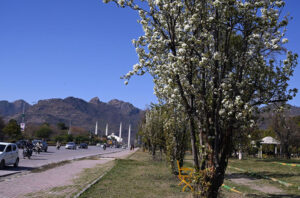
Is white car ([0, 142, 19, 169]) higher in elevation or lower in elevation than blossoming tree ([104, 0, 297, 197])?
lower

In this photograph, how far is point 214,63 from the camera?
746cm

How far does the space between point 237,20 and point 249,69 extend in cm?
114

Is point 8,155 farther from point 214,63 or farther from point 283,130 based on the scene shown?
point 283,130

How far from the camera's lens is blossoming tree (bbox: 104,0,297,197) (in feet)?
23.9

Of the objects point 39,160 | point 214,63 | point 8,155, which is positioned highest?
point 214,63

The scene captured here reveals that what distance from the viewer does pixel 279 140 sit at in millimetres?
43969

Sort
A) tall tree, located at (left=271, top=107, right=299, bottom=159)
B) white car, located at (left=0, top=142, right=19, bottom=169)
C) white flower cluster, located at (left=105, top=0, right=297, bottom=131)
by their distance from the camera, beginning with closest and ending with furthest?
white flower cluster, located at (left=105, top=0, right=297, bottom=131) < white car, located at (left=0, top=142, right=19, bottom=169) < tall tree, located at (left=271, top=107, right=299, bottom=159)

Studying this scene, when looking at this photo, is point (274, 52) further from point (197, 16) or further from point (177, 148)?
point (177, 148)

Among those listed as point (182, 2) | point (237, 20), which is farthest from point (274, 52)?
point (182, 2)

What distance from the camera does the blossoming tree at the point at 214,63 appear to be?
727 cm

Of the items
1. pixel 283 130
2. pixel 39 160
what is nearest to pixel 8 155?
pixel 39 160

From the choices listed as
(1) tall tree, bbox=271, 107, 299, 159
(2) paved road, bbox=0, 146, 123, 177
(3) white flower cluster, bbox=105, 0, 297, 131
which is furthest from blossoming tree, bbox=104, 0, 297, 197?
(1) tall tree, bbox=271, 107, 299, 159

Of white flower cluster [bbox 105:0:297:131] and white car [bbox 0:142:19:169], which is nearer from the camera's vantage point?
white flower cluster [bbox 105:0:297:131]

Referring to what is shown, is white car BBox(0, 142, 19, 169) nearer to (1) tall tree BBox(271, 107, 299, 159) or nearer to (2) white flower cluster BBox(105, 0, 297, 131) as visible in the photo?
(2) white flower cluster BBox(105, 0, 297, 131)
